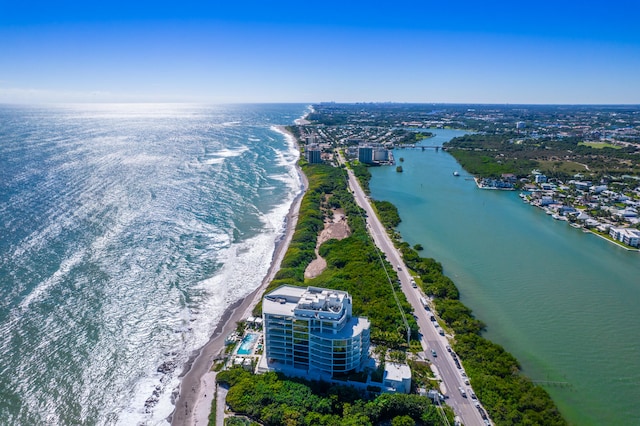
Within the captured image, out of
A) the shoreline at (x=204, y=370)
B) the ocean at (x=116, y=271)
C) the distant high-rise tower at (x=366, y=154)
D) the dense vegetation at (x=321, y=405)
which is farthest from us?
the distant high-rise tower at (x=366, y=154)

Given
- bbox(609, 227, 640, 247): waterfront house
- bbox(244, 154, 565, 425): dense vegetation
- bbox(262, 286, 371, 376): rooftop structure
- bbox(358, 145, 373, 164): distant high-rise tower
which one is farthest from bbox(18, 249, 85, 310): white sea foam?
bbox(358, 145, 373, 164): distant high-rise tower

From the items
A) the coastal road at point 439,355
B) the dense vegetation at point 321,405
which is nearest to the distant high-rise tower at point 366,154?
the coastal road at point 439,355

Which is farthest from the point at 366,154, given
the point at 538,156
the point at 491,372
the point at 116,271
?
the point at 491,372

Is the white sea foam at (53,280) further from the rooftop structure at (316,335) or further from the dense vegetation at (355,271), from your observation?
the rooftop structure at (316,335)

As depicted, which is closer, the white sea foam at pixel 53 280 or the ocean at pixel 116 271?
the ocean at pixel 116 271

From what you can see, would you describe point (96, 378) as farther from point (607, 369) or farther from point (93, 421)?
point (607, 369)

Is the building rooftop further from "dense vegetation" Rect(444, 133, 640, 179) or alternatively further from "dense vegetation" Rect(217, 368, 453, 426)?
"dense vegetation" Rect(444, 133, 640, 179)

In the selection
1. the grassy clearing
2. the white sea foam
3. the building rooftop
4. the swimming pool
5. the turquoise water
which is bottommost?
the turquoise water
